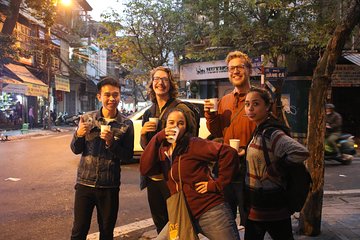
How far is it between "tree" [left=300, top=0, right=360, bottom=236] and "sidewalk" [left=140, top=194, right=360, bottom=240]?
217mm

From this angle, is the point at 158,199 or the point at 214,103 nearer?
the point at 214,103

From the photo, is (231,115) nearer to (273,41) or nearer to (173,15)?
(273,41)

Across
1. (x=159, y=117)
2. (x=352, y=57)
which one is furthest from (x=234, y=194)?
(x=352, y=57)

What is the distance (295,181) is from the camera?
8.93 feet

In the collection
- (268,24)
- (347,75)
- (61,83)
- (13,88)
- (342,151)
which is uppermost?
(268,24)

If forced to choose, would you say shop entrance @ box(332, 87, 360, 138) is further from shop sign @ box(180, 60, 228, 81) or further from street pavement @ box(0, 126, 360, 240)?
street pavement @ box(0, 126, 360, 240)

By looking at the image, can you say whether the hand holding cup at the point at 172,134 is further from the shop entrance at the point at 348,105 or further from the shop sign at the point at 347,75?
the shop entrance at the point at 348,105

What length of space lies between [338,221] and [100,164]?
10.8 ft

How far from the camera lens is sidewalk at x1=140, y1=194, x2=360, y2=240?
14.0 ft

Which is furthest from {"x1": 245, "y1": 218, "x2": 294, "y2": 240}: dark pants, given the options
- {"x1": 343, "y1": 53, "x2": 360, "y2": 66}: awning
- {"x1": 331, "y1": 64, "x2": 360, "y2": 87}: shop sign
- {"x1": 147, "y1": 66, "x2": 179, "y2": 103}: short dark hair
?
{"x1": 331, "y1": 64, "x2": 360, "y2": 87}: shop sign

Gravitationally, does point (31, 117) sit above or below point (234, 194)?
above

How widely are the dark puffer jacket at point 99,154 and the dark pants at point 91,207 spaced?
60 mm

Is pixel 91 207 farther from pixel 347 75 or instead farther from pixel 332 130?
pixel 347 75

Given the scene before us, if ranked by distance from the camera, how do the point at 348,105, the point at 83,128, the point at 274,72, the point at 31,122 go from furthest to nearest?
1. the point at 31,122
2. the point at 348,105
3. the point at 274,72
4. the point at 83,128
